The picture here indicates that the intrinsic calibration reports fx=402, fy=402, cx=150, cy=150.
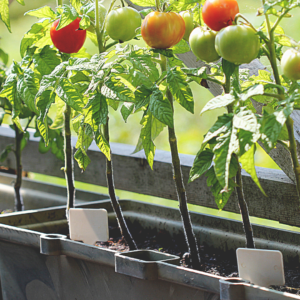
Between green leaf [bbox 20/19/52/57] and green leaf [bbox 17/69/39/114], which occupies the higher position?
green leaf [bbox 20/19/52/57]

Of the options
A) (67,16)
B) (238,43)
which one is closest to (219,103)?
(238,43)

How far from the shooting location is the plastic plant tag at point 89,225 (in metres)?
0.79

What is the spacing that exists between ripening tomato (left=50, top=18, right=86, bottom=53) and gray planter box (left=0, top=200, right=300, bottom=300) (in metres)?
0.35

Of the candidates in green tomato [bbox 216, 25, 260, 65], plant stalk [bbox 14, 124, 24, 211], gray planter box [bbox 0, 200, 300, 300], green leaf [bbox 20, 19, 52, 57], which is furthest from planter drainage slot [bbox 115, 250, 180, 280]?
plant stalk [bbox 14, 124, 24, 211]

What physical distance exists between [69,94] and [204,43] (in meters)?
0.22

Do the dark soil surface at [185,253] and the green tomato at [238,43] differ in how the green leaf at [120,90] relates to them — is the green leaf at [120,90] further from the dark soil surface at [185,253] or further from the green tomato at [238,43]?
the dark soil surface at [185,253]

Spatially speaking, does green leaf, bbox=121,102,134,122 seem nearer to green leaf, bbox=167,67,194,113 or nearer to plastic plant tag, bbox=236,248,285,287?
green leaf, bbox=167,67,194,113

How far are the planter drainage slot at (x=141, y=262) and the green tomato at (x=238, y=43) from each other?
12.5 inches

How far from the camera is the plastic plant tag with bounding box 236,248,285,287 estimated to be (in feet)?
1.84

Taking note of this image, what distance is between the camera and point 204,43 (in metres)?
0.53

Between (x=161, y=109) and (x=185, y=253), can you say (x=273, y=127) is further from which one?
(x=185, y=253)

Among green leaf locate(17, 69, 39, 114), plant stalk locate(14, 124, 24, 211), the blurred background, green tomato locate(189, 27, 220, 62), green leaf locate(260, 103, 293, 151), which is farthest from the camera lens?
the blurred background

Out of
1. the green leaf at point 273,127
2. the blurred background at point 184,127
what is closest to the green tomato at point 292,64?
the green leaf at point 273,127

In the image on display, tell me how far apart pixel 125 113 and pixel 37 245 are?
335 millimetres
